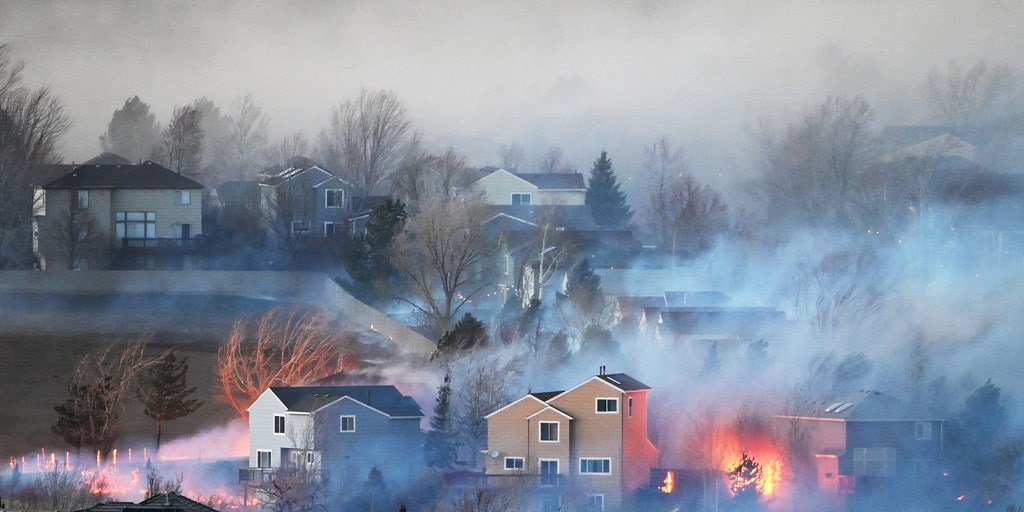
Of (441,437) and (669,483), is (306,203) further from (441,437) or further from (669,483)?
(669,483)

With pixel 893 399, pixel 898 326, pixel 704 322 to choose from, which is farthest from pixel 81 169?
pixel 893 399

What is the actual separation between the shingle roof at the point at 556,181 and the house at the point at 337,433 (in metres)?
45.7

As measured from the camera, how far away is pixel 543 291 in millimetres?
73562

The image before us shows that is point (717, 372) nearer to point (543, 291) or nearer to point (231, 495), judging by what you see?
point (543, 291)

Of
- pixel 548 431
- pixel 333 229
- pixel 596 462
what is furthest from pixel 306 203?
pixel 596 462

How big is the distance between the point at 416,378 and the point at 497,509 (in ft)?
48.1

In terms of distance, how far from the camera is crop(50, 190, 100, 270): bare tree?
71.8 metres

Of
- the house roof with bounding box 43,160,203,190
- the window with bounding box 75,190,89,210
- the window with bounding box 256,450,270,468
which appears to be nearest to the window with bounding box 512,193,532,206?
the house roof with bounding box 43,160,203,190

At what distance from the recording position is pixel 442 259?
69.6 m

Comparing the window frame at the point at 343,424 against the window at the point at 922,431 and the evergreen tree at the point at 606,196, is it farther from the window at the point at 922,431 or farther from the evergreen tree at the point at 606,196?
the evergreen tree at the point at 606,196

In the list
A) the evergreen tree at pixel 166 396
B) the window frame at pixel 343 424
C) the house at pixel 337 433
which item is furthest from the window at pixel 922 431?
the evergreen tree at pixel 166 396

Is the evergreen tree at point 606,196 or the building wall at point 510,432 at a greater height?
the evergreen tree at point 606,196

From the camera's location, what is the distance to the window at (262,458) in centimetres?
4828

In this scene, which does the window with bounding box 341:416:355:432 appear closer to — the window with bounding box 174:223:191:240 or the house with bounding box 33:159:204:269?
the house with bounding box 33:159:204:269
